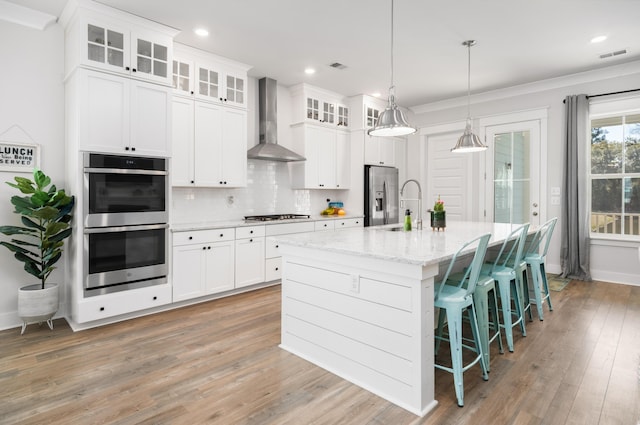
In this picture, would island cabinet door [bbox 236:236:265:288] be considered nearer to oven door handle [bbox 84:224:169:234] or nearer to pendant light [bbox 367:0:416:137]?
oven door handle [bbox 84:224:169:234]

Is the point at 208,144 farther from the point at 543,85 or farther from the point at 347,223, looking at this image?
the point at 543,85

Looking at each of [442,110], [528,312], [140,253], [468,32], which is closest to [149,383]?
[140,253]

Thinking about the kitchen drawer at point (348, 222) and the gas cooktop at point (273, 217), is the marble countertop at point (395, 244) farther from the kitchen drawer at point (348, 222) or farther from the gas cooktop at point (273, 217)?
the kitchen drawer at point (348, 222)

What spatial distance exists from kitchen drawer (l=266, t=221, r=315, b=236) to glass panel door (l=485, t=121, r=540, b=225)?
3.10 metres

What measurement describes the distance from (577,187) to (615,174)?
1.66 feet

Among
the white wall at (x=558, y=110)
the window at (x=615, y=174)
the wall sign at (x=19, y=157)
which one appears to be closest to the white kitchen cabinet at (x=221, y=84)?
the wall sign at (x=19, y=157)

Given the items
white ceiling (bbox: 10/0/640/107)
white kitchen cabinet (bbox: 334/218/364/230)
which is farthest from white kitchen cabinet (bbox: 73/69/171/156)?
white kitchen cabinet (bbox: 334/218/364/230)

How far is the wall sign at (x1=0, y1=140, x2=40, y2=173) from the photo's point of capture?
131 inches

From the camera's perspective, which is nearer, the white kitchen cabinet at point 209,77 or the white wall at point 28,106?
the white wall at point 28,106

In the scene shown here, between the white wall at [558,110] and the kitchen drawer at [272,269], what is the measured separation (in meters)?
3.68

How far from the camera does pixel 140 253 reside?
361 cm

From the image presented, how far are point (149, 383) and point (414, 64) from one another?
14.7ft

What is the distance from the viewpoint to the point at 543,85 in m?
5.52

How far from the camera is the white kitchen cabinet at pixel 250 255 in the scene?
445cm
